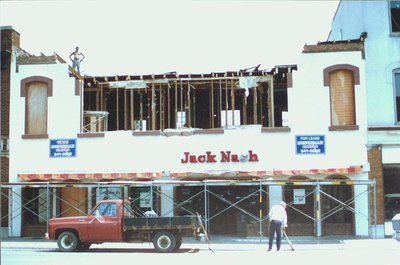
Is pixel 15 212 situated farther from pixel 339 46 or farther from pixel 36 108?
pixel 339 46

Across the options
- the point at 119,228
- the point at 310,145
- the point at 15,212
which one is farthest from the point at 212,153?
the point at 15,212

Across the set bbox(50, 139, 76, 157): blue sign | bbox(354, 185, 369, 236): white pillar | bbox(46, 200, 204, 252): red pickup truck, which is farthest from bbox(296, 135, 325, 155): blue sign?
bbox(50, 139, 76, 157): blue sign

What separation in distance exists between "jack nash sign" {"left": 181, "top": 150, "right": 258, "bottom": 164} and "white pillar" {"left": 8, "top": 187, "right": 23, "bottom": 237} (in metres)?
7.54

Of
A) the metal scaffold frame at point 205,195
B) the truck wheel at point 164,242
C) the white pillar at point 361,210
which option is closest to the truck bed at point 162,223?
the truck wheel at point 164,242

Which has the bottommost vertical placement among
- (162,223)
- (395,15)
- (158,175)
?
(162,223)

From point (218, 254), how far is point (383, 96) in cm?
1084

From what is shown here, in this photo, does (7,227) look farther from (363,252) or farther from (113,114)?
(363,252)

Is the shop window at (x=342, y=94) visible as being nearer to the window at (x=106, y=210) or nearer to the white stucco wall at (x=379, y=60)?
the white stucco wall at (x=379, y=60)

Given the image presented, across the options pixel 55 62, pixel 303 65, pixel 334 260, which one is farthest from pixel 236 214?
pixel 55 62

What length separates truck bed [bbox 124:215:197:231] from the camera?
53.1 ft

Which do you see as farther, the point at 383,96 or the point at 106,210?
the point at 383,96

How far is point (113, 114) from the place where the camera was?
29.0m

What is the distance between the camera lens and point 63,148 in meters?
22.8

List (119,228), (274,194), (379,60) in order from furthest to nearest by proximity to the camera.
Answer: (379,60) → (274,194) → (119,228)
